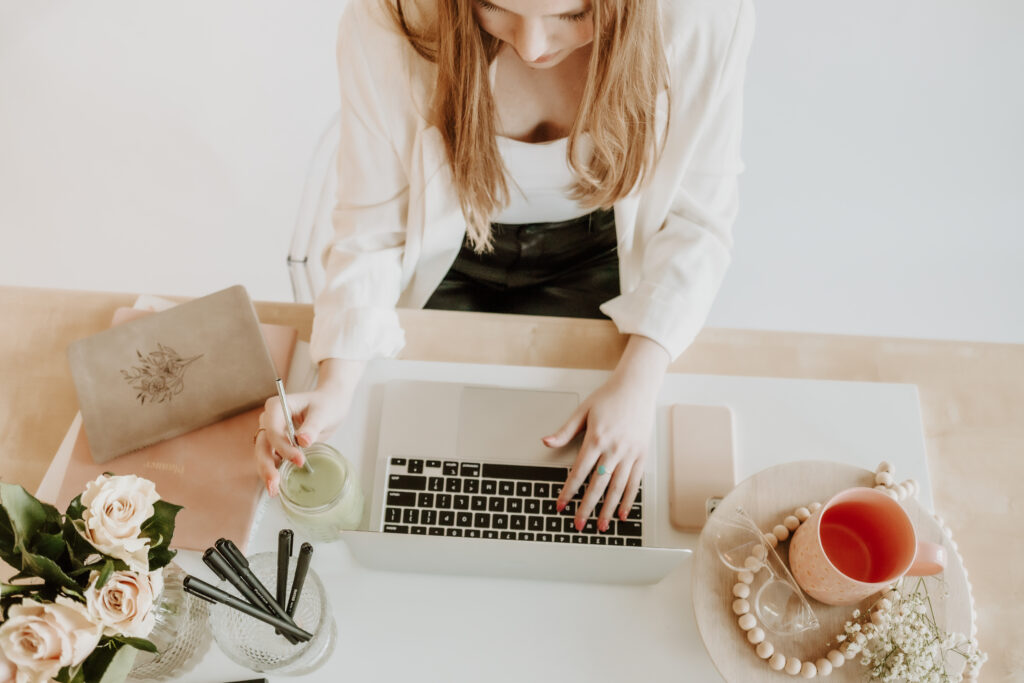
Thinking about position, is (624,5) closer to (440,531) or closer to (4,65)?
(440,531)

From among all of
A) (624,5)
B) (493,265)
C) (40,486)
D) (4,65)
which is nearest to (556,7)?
(624,5)

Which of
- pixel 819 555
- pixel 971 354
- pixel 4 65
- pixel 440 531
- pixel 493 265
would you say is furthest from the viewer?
pixel 4 65

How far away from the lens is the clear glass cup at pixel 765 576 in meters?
0.74

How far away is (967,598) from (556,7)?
786mm

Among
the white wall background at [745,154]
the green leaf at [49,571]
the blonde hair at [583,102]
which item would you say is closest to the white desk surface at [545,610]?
the green leaf at [49,571]

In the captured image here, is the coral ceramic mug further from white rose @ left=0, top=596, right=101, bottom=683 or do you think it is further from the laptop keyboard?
white rose @ left=0, top=596, right=101, bottom=683

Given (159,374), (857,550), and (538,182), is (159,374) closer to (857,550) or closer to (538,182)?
(538,182)

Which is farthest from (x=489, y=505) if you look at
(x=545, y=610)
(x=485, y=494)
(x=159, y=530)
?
(x=159, y=530)

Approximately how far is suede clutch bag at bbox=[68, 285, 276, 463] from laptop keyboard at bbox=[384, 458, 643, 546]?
0.23 meters

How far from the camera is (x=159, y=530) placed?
62cm

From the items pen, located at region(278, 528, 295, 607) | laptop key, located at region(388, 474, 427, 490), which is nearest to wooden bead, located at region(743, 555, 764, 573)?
laptop key, located at region(388, 474, 427, 490)

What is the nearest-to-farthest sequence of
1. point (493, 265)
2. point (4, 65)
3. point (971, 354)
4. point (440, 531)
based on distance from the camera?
point (440, 531)
point (971, 354)
point (493, 265)
point (4, 65)

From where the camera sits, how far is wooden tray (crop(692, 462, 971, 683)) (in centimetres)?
73

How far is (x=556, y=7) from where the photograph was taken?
27.0 inches
